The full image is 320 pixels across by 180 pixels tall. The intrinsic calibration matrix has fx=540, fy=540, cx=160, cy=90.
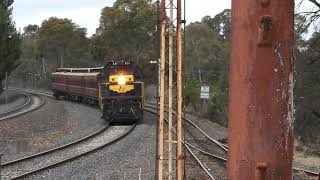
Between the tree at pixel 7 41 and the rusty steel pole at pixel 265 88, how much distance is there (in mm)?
54094

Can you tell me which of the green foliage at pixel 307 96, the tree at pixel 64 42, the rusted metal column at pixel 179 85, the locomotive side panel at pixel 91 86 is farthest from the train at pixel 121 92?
the tree at pixel 64 42

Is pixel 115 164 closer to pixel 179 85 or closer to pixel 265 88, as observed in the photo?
pixel 179 85

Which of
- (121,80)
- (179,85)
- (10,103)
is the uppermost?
(179,85)

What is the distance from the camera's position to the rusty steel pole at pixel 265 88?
2256 mm

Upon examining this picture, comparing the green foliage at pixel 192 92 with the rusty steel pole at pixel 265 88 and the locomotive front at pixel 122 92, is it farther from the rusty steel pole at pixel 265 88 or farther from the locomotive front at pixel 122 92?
the rusty steel pole at pixel 265 88

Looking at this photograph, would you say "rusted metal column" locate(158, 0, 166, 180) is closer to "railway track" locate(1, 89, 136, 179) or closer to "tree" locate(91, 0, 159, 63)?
"railway track" locate(1, 89, 136, 179)

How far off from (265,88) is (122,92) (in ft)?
91.1

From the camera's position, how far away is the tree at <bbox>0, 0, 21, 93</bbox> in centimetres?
5438

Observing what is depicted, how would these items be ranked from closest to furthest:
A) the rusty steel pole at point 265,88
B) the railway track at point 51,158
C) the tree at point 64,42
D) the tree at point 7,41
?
the rusty steel pole at point 265,88, the railway track at point 51,158, the tree at point 7,41, the tree at point 64,42

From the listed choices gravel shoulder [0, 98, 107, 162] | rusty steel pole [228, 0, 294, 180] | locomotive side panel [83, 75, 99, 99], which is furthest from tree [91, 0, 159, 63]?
rusty steel pole [228, 0, 294, 180]

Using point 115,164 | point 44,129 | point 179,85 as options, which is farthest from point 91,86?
point 179,85

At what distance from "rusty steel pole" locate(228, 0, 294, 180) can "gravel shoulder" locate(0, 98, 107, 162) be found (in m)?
16.6

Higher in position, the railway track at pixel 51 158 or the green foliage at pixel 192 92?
the green foliage at pixel 192 92

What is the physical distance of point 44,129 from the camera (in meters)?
28.7
